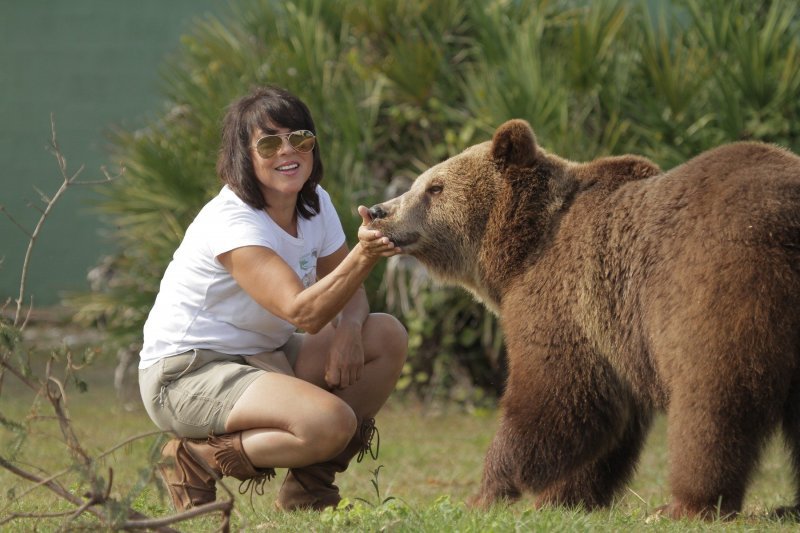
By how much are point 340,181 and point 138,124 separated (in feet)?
15.2

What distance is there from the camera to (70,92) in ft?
45.9

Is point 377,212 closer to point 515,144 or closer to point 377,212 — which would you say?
point 377,212

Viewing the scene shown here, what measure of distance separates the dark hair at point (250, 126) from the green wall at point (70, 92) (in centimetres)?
875

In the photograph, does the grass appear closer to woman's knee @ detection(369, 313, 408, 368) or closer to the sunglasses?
woman's knee @ detection(369, 313, 408, 368)

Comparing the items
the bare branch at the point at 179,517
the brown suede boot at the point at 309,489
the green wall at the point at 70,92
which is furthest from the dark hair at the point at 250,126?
the green wall at the point at 70,92

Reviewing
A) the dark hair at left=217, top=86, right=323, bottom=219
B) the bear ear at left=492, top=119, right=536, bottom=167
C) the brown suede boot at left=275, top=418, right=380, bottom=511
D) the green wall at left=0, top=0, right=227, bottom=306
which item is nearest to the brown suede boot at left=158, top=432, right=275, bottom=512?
the brown suede boot at left=275, top=418, right=380, bottom=511

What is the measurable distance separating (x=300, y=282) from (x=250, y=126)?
31.5 inches

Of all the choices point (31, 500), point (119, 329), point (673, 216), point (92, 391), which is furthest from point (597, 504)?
point (92, 391)

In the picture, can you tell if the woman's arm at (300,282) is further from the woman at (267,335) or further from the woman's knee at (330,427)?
the woman's knee at (330,427)

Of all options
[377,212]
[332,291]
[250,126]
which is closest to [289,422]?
[332,291]

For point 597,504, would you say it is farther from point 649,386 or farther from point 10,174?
point 10,174

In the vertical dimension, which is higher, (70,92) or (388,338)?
(388,338)

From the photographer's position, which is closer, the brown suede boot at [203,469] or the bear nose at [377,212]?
the brown suede boot at [203,469]

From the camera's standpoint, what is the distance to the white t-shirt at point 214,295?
5059 millimetres
